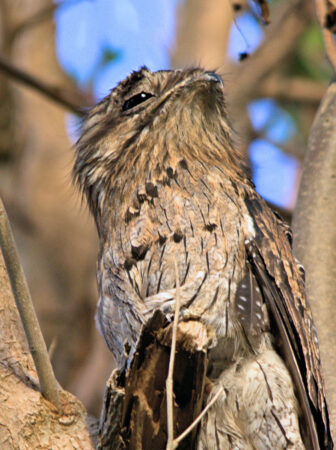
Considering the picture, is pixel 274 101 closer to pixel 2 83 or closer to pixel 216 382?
pixel 2 83

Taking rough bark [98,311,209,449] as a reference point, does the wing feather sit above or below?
above

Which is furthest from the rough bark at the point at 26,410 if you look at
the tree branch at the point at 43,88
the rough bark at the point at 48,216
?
the rough bark at the point at 48,216

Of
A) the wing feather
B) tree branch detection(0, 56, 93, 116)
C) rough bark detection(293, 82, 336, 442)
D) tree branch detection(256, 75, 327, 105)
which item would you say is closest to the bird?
the wing feather

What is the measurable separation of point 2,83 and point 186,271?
7.66 m

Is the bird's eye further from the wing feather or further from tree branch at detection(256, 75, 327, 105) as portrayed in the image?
tree branch at detection(256, 75, 327, 105)

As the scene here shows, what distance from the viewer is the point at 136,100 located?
13.5 feet

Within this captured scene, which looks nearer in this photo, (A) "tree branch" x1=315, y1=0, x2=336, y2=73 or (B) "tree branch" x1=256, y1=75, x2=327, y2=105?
(A) "tree branch" x1=315, y1=0, x2=336, y2=73

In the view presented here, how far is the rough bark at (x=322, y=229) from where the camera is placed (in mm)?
3688

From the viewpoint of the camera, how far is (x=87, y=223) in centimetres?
890

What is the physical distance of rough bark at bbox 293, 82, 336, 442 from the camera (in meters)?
3.69

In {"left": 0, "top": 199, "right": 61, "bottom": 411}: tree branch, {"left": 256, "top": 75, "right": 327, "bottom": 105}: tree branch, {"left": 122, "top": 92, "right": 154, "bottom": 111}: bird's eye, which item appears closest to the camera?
{"left": 0, "top": 199, "right": 61, "bottom": 411}: tree branch

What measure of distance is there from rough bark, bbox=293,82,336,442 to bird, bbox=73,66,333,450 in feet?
0.44

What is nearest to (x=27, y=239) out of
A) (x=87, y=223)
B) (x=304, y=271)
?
(x=87, y=223)

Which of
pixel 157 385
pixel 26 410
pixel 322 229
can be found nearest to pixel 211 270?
pixel 157 385
